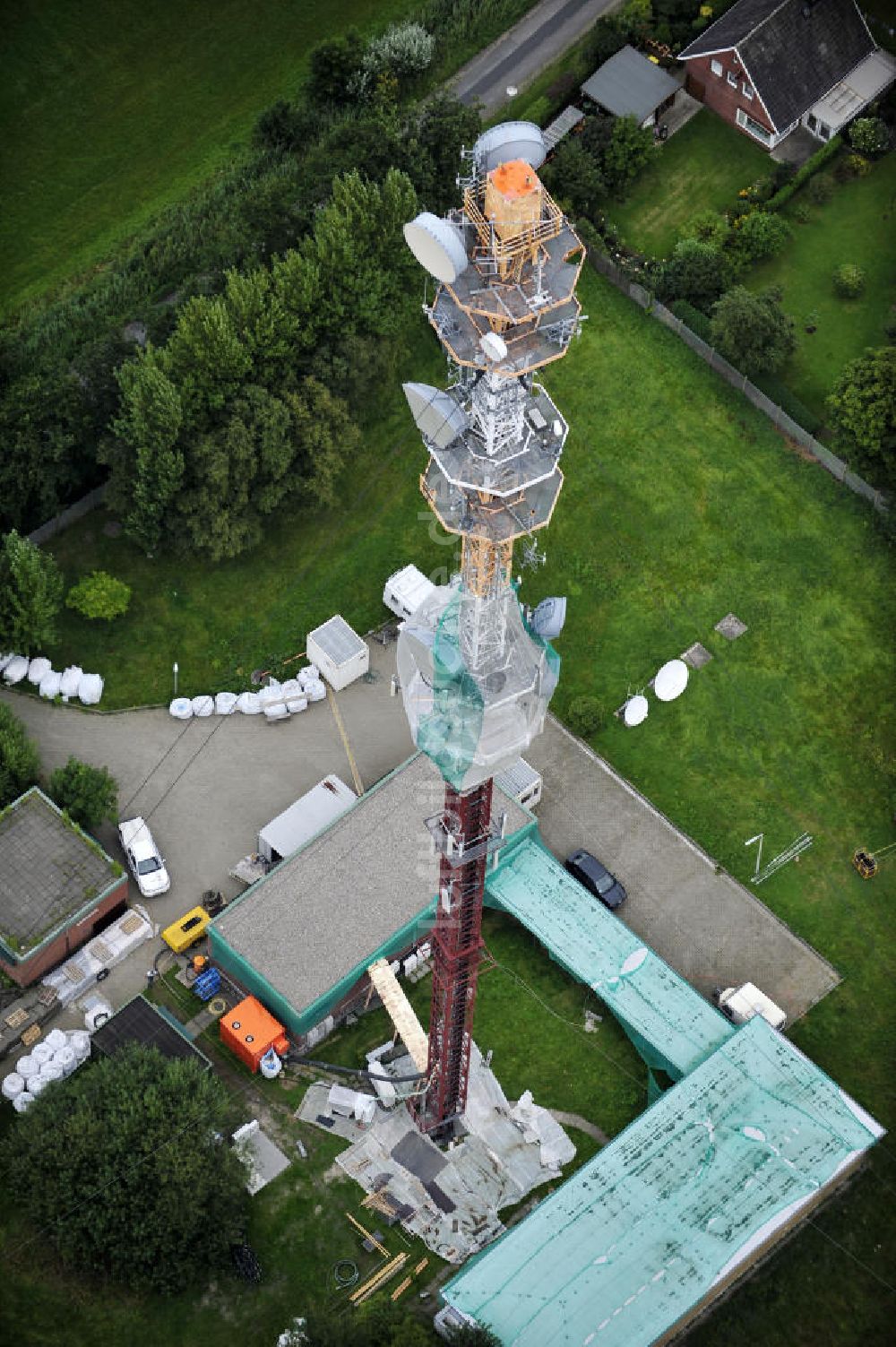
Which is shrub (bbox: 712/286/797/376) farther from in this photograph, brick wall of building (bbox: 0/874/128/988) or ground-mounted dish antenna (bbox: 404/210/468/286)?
ground-mounted dish antenna (bbox: 404/210/468/286)

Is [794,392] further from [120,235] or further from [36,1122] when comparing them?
[36,1122]

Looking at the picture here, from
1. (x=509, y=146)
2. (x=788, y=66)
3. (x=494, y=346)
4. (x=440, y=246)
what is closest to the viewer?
(x=440, y=246)

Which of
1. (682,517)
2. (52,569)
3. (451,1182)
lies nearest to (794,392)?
(682,517)

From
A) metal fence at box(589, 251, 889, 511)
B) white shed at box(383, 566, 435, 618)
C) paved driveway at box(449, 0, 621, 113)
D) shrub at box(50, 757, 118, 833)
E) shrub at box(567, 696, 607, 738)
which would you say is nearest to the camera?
shrub at box(50, 757, 118, 833)

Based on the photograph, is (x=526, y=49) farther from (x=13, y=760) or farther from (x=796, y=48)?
(x=13, y=760)

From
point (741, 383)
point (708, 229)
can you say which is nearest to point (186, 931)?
point (741, 383)

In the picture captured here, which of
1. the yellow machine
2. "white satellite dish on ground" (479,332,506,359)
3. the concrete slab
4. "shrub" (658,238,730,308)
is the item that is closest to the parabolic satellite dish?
the concrete slab
